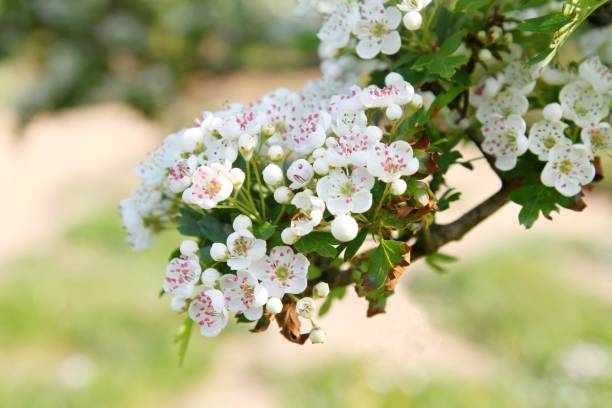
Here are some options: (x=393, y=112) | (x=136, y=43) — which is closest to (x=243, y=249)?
(x=393, y=112)

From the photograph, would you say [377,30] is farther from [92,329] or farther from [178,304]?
[92,329]

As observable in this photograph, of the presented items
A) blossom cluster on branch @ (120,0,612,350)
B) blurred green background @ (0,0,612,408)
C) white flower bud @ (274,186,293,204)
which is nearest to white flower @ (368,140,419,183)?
blossom cluster on branch @ (120,0,612,350)

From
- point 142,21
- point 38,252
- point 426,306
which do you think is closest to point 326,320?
point 426,306

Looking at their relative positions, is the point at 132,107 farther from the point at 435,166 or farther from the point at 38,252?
the point at 435,166

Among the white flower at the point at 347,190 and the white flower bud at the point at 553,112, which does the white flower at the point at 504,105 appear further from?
the white flower at the point at 347,190

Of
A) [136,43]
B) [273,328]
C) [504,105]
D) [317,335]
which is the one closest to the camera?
[317,335]

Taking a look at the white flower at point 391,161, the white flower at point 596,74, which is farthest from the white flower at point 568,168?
the white flower at point 391,161
